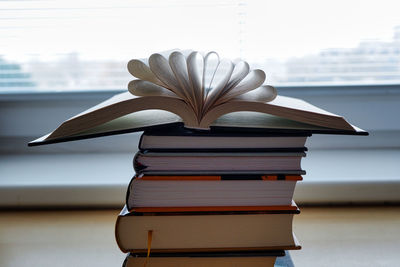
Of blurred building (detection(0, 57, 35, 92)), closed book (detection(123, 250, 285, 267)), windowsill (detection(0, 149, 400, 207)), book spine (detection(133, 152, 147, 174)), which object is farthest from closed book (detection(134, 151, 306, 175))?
blurred building (detection(0, 57, 35, 92))

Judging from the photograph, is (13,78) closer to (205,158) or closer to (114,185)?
(114,185)

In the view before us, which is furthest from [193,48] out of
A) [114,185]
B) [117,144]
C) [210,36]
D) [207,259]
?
[207,259]

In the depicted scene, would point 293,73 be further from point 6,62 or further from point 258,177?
point 6,62

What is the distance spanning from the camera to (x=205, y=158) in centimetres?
54

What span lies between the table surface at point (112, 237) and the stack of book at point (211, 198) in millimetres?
117

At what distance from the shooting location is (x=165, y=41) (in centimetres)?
108

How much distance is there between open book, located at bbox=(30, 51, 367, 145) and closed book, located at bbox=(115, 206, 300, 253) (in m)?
0.12

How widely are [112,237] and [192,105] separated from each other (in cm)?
34

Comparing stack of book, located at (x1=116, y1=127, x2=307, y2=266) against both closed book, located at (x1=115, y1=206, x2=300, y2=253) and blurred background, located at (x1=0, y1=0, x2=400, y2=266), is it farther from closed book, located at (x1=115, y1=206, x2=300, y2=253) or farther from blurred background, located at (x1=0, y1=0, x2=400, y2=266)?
blurred background, located at (x1=0, y1=0, x2=400, y2=266)

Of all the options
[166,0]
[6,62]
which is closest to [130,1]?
[166,0]

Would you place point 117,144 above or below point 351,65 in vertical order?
below

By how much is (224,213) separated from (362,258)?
0.84ft

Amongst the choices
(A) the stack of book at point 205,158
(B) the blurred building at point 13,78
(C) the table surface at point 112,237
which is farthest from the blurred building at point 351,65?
(B) the blurred building at point 13,78

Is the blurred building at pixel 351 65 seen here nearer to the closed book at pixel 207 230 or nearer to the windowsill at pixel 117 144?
the windowsill at pixel 117 144
